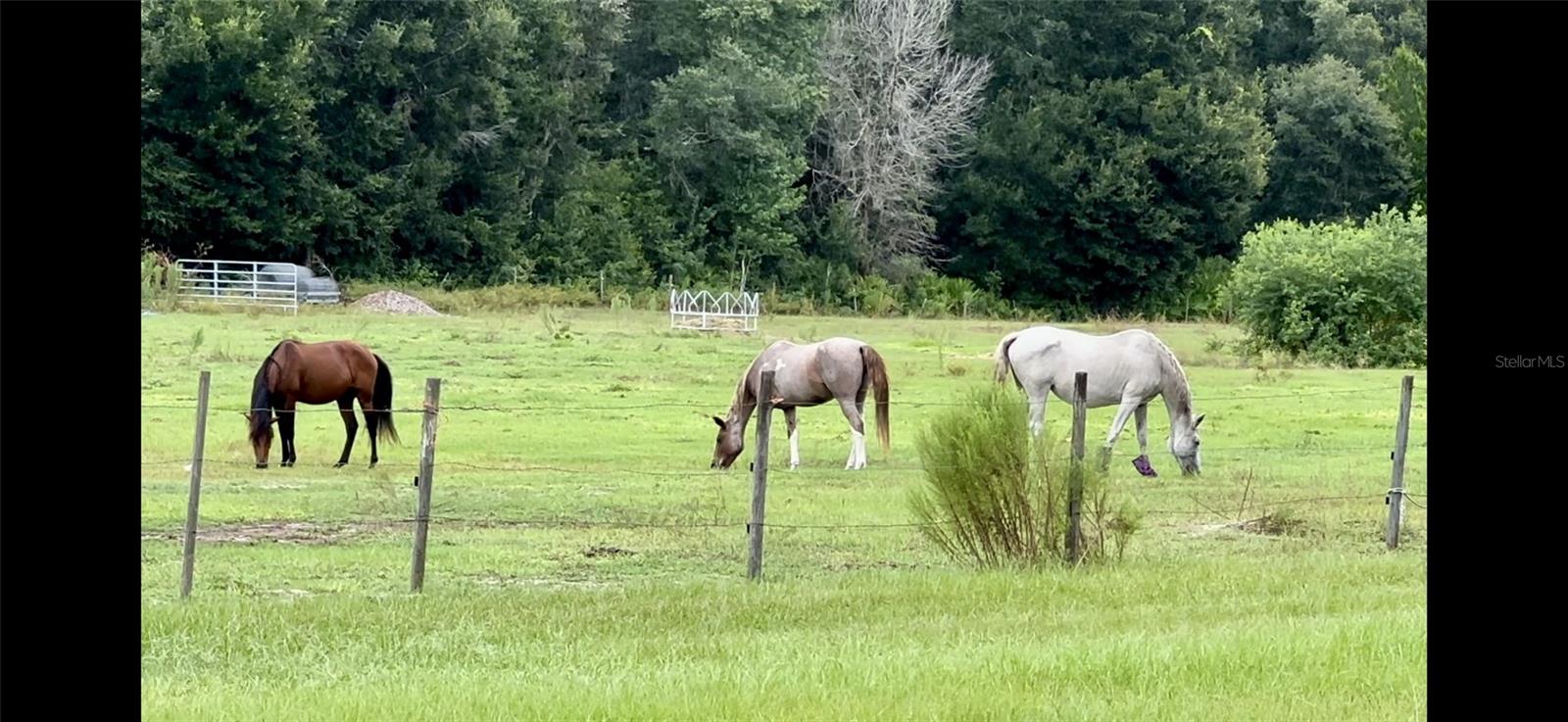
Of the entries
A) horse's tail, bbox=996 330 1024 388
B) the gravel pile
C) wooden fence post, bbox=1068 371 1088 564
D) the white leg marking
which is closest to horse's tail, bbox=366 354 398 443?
the white leg marking

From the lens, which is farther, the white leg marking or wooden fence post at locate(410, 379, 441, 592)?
the white leg marking

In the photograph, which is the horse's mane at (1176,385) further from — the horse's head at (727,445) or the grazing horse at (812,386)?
the horse's head at (727,445)

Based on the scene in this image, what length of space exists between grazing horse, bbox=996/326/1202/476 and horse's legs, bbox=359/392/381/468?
5.77 meters

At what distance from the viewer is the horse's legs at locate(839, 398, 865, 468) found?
17094 millimetres

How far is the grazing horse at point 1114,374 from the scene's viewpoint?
55.8ft

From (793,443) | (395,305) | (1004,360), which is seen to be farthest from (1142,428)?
(395,305)

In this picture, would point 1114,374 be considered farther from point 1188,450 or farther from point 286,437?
point 286,437

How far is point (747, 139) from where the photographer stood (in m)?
44.4

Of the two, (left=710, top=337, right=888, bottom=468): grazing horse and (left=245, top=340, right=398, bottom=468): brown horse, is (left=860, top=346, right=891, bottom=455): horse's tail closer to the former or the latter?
(left=710, top=337, right=888, bottom=468): grazing horse

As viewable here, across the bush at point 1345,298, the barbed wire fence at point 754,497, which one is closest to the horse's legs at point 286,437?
the barbed wire fence at point 754,497

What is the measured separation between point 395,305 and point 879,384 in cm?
2096

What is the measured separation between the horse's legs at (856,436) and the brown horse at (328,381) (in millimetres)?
4284

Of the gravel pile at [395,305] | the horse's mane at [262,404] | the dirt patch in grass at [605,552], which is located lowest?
the dirt patch in grass at [605,552]
